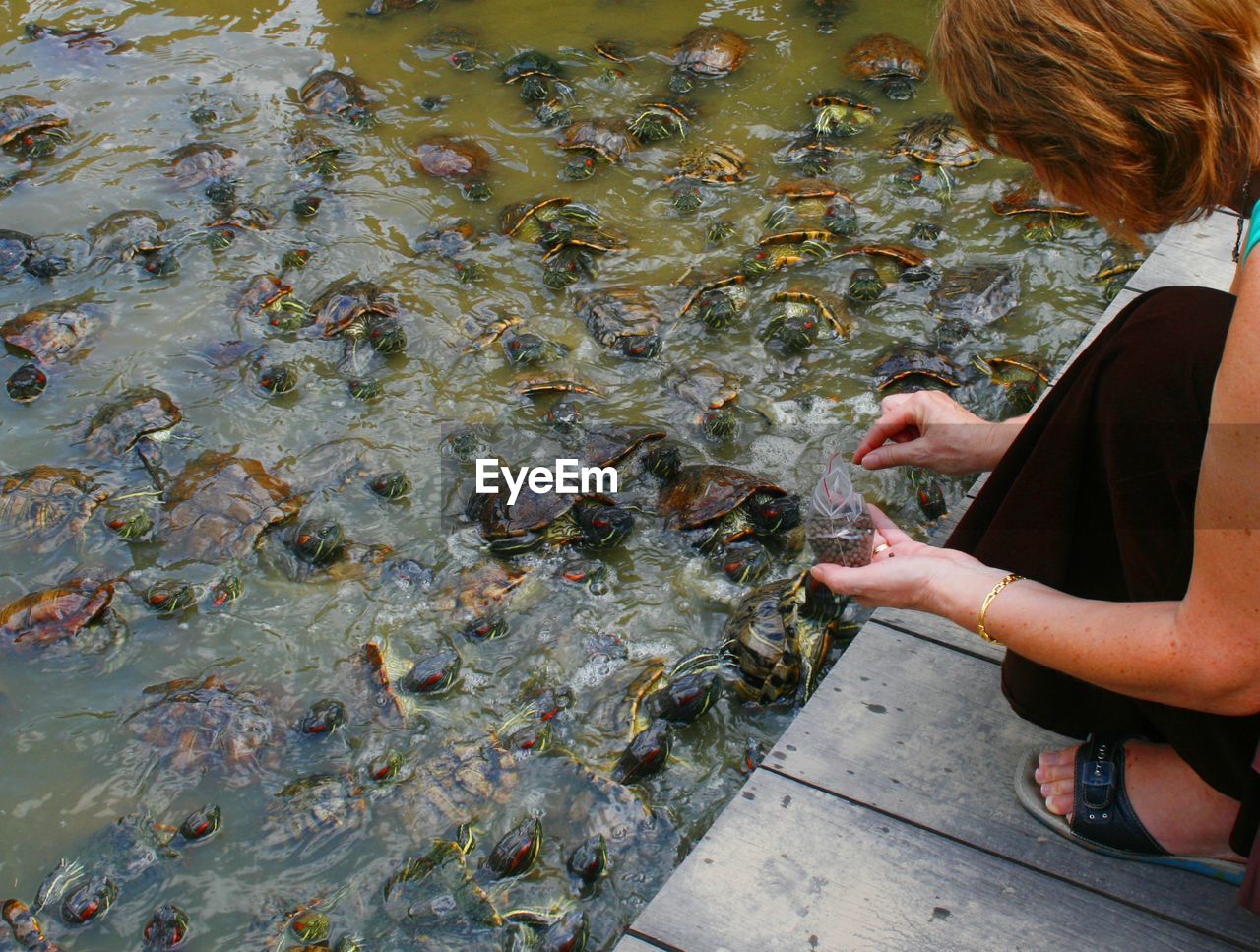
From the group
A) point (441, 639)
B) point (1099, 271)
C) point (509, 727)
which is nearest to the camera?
point (509, 727)

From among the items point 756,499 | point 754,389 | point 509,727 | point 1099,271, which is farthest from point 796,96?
point 509,727

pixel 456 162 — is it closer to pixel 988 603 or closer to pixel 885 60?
pixel 885 60

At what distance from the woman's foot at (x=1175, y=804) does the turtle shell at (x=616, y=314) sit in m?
3.15

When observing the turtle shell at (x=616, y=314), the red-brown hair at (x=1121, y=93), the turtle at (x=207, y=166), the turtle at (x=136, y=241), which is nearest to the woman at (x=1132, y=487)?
the red-brown hair at (x=1121, y=93)

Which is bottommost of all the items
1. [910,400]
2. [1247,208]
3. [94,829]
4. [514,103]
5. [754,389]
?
[94,829]

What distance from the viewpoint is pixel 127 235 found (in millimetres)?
5809

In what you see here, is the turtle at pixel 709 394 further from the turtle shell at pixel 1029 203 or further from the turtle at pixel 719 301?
the turtle shell at pixel 1029 203

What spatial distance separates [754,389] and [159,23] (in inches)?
222

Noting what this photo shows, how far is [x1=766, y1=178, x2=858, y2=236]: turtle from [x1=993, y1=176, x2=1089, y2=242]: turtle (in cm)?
83

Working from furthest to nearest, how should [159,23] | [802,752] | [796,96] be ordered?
[159,23] < [796,96] < [802,752]

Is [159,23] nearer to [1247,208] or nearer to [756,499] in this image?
[756,499]

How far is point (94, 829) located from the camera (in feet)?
11.0

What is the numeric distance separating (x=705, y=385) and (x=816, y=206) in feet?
5.35

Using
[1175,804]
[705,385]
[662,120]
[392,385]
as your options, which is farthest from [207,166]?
[1175,804]
